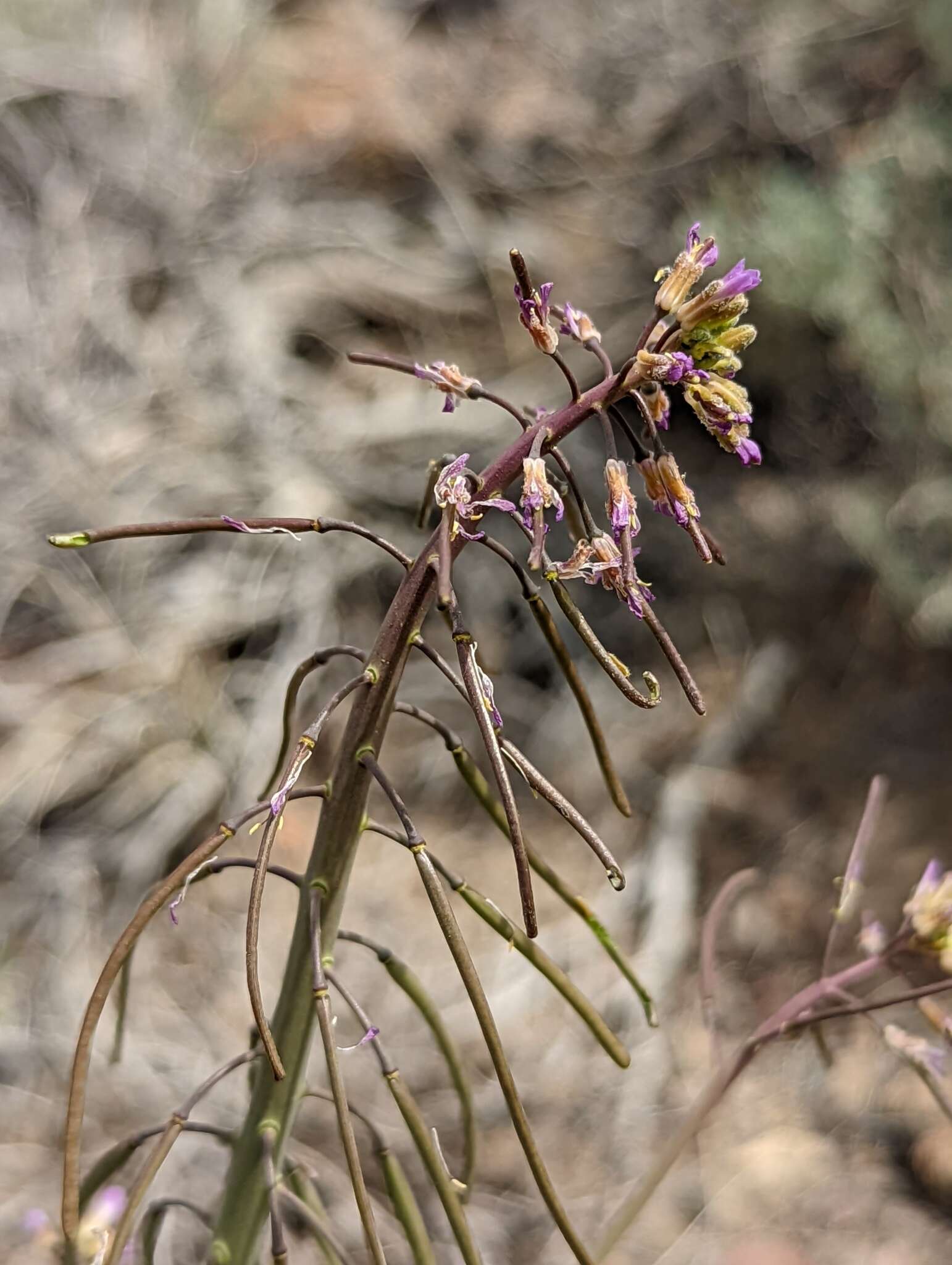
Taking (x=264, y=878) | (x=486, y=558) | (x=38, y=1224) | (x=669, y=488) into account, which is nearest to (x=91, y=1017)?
(x=264, y=878)

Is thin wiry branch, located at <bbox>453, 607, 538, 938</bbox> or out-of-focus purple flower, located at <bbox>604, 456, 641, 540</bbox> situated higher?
out-of-focus purple flower, located at <bbox>604, 456, 641, 540</bbox>

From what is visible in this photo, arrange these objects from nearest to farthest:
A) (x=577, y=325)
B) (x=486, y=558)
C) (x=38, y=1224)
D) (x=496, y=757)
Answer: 1. (x=496, y=757)
2. (x=577, y=325)
3. (x=38, y=1224)
4. (x=486, y=558)

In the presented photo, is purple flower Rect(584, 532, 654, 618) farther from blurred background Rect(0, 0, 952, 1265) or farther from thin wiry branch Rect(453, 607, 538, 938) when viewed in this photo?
blurred background Rect(0, 0, 952, 1265)

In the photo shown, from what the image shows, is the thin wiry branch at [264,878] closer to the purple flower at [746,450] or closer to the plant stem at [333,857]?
the plant stem at [333,857]

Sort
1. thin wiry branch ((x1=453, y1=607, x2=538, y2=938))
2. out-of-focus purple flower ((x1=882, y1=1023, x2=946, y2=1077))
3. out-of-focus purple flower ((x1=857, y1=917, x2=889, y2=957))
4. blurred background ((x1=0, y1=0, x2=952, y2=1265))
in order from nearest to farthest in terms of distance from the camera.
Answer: thin wiry branch ((x1=453, y1=607, x2=538, y2=938)) < out-of-focus purple flower ((x1=882, y1=1023, x2=946, y2=1077)) < out-of-focus purple flower ((x1=857, y1=917, x2=889, y2=957)) < blurred background ((x1=0, y1=0, x2=952, y2=1265))

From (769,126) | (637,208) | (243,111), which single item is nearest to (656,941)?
(637,208)

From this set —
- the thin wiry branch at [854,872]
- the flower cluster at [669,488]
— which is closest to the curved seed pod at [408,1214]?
the thin wiry branch at [854,872]

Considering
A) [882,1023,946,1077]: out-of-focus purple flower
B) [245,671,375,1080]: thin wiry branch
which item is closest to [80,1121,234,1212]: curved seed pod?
[245,671,375,1080]: thin wiry branch

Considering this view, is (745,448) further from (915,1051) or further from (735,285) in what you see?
(915,1051)
